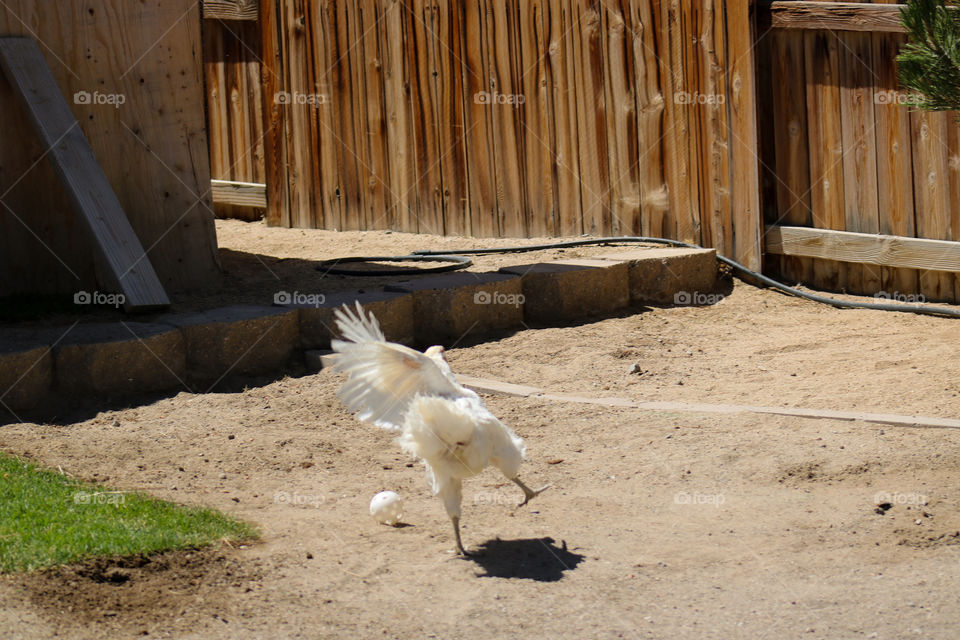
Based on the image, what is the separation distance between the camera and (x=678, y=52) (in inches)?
326

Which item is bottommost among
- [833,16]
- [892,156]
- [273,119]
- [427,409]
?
[427,409]

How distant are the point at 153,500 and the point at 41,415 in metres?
1.51

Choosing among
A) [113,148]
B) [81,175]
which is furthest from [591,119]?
[81,175]

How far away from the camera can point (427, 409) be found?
408 centimetres

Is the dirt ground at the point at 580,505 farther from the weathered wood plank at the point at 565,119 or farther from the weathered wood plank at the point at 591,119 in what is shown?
the weathered wood plank at the point at 565,119

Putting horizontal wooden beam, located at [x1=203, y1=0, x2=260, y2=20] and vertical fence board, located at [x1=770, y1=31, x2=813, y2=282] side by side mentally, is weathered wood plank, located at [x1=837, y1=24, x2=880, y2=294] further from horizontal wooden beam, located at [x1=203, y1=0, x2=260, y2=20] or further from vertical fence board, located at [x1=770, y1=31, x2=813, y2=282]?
horizontal wooden beam, located at [x1=203, y1=0, x2=260, y2=20]

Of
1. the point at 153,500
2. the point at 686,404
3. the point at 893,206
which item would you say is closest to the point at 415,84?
the point at 893,206

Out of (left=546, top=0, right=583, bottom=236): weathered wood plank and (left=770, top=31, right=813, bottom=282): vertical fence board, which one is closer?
(left=770, top=31, right=813, bottom=282): vertical fence board

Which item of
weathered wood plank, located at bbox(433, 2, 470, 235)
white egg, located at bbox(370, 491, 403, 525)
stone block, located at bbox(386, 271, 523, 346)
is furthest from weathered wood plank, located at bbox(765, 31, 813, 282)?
white egg, located at bbox(370, 491, 403, 525)

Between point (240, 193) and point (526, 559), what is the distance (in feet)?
28.3

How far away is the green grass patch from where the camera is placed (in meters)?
3.94

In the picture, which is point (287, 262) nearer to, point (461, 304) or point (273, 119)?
point (461, 304)

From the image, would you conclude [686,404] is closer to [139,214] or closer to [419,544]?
[419,544]

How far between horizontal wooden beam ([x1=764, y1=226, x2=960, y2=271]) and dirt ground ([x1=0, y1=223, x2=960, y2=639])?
16.6 inches
